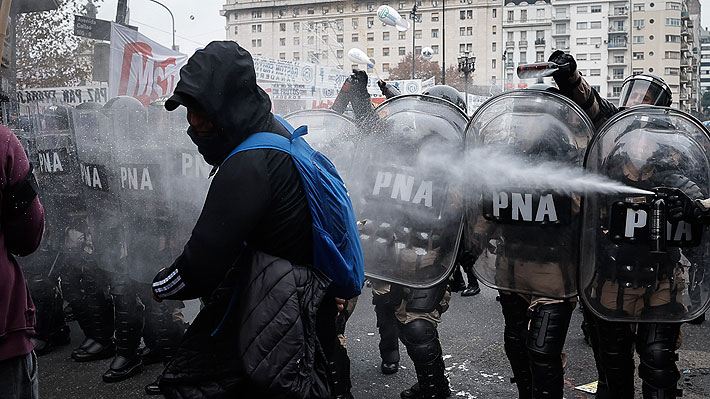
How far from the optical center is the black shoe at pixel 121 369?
4189mm

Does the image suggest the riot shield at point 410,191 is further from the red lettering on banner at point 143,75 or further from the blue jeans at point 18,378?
the red lettering on banner at point 143,75

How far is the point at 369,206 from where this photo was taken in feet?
11.6

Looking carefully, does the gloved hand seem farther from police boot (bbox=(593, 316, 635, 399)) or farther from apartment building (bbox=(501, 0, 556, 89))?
apartment building (bbox=(501, 0, 556, 89))

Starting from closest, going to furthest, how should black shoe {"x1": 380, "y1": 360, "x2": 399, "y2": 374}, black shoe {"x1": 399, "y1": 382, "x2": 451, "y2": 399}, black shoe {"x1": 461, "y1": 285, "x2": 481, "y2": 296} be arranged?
1. black shoe {"x1": 399, "y1": 382, "x2": 451, "y2": 399}
2. black shoe {"x1": 380, "y1": 360, "x2": 399, "y2": 374}
3. black shoe {"x1": 461, "y1": 285, "x2": 481, "y2": 296}

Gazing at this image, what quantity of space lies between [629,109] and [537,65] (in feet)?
1.57

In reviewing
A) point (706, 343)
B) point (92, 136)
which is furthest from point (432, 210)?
point (706, 343)

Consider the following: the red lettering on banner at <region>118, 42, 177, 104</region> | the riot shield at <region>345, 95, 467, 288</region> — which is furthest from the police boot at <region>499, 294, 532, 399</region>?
the red lettering on banner at <region>118, 42, 177, 104</region>

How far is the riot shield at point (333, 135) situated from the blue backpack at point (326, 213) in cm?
172

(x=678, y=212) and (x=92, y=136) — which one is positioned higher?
(x=92, y=136)

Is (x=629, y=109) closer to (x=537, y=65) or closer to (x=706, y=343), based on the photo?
(x=537, y=65)

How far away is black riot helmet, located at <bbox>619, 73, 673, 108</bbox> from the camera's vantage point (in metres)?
3.61

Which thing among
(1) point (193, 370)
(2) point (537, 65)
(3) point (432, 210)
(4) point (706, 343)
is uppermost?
(2) point (537, 65)

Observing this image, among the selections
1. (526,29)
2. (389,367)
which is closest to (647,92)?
(389,367)

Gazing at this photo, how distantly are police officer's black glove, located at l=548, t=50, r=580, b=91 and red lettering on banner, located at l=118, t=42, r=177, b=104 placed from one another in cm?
489
